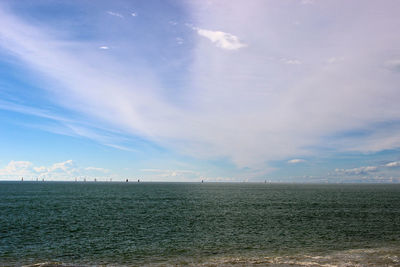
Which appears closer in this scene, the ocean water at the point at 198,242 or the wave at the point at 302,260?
the wave at the point at 302,260

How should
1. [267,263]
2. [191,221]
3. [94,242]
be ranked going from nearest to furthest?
1. [267,263]
2. [94,242]
3. [191,221]

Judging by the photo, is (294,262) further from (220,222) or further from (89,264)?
(220,222)

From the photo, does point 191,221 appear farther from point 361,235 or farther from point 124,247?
point 361,235

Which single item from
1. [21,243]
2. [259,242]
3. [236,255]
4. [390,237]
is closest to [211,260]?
[236,255]

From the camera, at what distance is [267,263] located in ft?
107

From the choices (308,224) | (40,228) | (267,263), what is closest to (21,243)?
(40,228)

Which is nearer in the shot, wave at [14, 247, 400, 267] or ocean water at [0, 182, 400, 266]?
wave at [14, 247, 400, 267]

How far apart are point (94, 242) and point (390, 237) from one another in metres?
51.2

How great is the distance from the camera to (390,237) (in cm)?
4897

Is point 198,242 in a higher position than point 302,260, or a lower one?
lower

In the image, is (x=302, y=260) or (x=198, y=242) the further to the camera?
(x=198, y=242)

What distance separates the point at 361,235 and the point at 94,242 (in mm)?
47510

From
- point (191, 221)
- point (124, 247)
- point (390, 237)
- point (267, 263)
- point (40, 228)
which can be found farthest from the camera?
point (191, 221)

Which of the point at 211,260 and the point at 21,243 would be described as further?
the point at 21,243
